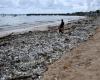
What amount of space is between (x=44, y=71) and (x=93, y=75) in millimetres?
2377

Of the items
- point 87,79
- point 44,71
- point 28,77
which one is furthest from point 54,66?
point 87,79

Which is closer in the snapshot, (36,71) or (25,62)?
(36,71)

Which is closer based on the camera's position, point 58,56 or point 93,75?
point 93,75

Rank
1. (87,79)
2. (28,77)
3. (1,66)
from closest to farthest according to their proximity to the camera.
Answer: (87,79) → (28,77) → (1,66)

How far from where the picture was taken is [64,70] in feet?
35.4

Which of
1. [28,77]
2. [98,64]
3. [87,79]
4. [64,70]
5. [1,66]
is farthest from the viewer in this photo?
[1,66]

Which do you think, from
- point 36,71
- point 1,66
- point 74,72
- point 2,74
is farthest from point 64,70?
point 1,66

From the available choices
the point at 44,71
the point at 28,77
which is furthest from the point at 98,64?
the point at 28,77

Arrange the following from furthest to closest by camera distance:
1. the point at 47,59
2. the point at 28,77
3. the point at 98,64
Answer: the point at 47,59 → the point at 98,64 → the point at 28,77

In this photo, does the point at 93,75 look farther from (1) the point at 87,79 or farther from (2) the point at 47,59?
(2) the point at 47,59

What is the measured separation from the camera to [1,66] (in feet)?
40.7

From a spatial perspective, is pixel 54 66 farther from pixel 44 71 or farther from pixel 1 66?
pixel 1 66

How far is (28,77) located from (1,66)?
2812 millimetres

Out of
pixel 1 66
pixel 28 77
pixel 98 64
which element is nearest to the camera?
pixel 28 77
